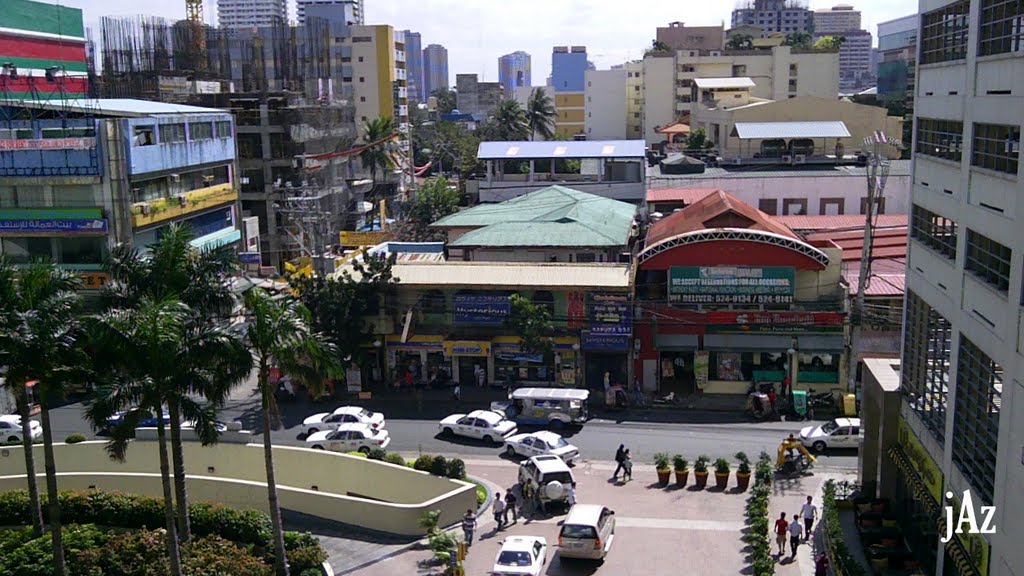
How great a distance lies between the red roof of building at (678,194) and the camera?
204 feet

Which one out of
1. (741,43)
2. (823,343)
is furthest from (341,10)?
(823,343)

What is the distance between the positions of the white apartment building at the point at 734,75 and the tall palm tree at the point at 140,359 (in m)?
87.1

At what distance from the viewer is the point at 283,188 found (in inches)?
2630

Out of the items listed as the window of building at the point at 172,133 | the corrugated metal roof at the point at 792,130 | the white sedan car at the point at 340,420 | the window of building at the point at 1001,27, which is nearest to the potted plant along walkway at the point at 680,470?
the white sedan car at the point at 340,420

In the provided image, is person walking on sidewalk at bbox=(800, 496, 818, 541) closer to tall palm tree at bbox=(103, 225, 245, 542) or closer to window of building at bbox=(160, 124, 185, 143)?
tall palm tree at bbox=(103, 225, 245, 542)

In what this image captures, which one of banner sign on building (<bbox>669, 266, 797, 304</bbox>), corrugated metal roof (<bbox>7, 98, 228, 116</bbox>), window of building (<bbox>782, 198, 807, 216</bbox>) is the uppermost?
corrugated metal roof (<bbox>7, 98, 228, 116</bbox>)

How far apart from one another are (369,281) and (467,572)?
18.7 metres

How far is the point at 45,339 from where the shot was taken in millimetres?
22422

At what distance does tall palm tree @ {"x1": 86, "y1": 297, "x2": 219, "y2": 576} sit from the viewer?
22016 millimetres

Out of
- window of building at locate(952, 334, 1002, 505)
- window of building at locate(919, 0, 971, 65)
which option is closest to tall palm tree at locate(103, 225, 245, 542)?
window of building at locate(952, 334, 1002, 505)

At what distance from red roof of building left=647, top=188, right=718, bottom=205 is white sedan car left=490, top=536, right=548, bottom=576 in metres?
39.1

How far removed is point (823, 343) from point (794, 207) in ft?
78.6

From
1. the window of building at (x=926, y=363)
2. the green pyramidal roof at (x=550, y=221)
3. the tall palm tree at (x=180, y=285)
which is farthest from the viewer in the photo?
the green pyramidal roof at (x=550, y=221)

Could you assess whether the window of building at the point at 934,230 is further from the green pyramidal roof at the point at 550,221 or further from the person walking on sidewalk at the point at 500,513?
the green pyramidal roof at the point at 550,221
